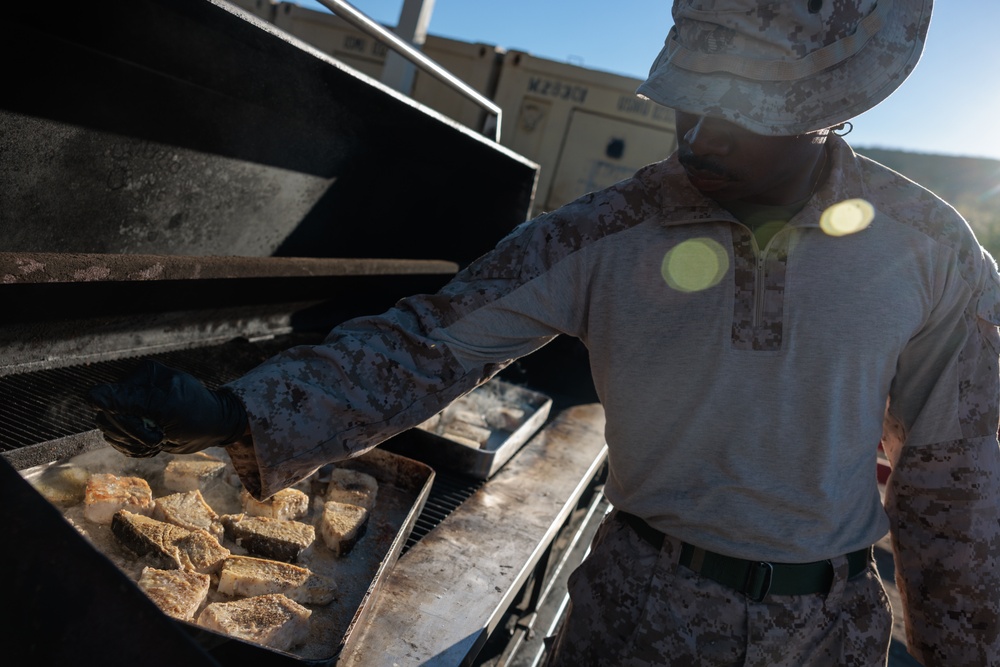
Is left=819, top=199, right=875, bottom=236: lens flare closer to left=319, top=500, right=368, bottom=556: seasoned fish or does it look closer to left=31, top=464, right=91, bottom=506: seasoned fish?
left=319, top=500, right=368, bottom=556: seasoned fish

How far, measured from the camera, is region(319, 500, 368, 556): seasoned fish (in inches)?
65.9

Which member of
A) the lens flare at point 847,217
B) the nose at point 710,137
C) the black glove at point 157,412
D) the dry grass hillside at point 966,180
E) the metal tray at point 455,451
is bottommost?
the metal tray at point 455,451

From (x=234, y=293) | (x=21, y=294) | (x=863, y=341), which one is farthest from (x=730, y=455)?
(x=234, y=293)

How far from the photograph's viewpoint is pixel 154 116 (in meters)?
1.98

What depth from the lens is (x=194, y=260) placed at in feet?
5.87

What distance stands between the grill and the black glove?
0.62 ft

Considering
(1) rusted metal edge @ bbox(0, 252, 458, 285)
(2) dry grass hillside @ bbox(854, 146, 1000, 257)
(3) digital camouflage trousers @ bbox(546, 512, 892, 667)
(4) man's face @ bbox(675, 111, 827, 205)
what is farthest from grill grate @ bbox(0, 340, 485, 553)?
(2) dry grass hillside @ bbox(854, 146, 1000, 257)

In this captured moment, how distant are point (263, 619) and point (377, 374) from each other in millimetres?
524

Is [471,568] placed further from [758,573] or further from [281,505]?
[758,573]

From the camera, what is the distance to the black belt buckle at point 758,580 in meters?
1.37

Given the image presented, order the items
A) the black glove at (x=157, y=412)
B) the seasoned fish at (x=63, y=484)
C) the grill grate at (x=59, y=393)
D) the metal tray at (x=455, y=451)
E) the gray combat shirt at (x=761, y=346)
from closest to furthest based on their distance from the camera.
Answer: the black glove at (x=157, y=412)
the gray combat shirt at (x=761, y=346)
the seasoned fish at (x=63, y=484)
the grill grate at (x=59, y=393)
the metal tray at (x=455, y=451)

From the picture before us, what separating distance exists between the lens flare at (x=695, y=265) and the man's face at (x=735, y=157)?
0.10 metres

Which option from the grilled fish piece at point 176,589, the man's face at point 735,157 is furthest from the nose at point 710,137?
the grilled fish piece at point 176,589

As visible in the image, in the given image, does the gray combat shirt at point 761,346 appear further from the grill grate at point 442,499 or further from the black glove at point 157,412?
the grill grate at point 442,499
